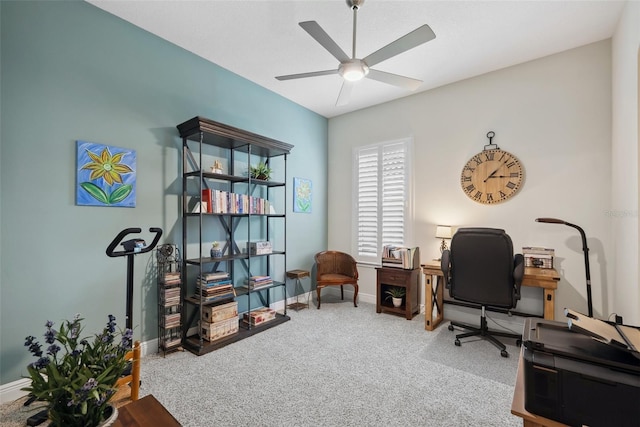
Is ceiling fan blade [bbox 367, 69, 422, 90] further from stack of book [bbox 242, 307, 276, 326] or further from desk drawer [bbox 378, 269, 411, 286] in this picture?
stack of book [bbox 242, 307, 276, 326]

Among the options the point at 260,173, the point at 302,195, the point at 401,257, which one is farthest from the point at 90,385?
the point at 302,195

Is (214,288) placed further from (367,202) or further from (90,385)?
(367,202)

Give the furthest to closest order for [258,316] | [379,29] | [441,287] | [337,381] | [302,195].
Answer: [302,195], [441,287], [258,316], [379,29], [337,381]

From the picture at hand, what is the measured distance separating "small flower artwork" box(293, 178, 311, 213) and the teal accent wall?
166 centimetres

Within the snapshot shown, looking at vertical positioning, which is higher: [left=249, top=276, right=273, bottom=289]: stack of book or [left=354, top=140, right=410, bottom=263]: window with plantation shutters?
[left=354, top=140, right=410, bottom=263]: window with plantation shutters

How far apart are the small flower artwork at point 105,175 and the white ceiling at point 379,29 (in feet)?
4.09

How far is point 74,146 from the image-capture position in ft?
7.48

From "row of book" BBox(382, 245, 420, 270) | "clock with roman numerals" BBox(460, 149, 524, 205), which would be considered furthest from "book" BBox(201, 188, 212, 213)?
"clock with roman numerals" BBox(460, 149, 524, 205)

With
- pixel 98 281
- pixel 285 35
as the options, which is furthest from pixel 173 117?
pixel 98 281

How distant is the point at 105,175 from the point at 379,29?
9.19 feet

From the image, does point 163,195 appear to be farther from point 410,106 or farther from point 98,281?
point 410,106

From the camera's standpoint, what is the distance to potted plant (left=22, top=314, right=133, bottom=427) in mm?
844

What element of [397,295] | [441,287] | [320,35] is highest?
[320,35]

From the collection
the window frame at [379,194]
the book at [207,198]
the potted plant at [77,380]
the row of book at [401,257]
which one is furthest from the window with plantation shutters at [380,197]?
the potted plant at [77,380]
